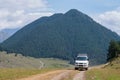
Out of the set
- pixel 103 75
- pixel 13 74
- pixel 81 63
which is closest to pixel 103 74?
pixel 103 75

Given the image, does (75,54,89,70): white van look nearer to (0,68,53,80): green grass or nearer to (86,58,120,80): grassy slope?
(86,58,120,80): grassy slope

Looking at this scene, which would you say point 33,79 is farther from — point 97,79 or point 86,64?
point 86,64

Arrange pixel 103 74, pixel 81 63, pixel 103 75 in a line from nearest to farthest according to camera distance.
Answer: pixel 103 75, pixel 103 74, pixel 81 63

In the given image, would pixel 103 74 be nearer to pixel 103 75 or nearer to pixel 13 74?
pixel 103 75

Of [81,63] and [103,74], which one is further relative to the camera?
[81,63]

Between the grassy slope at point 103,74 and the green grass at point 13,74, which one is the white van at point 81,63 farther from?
→ the green grass at point 13,74

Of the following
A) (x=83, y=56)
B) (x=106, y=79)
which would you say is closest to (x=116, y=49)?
(x=83, y=56)

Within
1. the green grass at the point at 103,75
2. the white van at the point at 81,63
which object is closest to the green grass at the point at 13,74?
the green grass at the point at 103,75

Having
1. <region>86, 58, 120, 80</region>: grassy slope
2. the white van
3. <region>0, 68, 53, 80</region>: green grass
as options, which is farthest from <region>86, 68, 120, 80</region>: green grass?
the white van

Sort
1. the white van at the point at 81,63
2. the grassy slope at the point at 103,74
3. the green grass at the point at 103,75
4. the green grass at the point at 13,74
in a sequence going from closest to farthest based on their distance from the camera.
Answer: the green grass at the point at 103,75 → the grassy slope at the point at 103,74 → the green grass at the point at 13,74 → the white van at the point at 81,63

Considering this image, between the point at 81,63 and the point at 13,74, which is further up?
the point at 81,63

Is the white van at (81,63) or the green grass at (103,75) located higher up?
the white van at (81,63)

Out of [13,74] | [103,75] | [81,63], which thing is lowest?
[103,75]

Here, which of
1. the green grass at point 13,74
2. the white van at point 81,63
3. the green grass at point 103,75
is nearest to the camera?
the green grass at point 103,75
